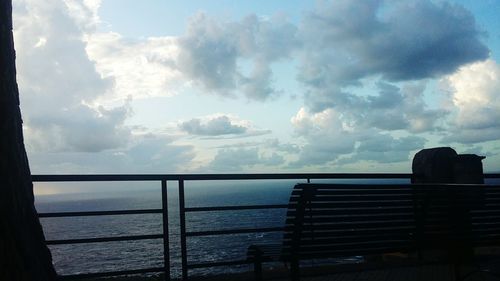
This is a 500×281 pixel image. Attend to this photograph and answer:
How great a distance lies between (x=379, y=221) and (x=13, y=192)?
288 centimetres

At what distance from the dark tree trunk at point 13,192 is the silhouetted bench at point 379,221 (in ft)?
6.02

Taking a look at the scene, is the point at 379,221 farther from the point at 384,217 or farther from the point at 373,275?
the point at 373,275

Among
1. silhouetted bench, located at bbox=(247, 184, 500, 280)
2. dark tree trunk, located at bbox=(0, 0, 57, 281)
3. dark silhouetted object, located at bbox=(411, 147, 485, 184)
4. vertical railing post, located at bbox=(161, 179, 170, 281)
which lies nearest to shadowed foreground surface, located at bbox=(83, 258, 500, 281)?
vertical railing post, located at bbox=(161, 179, 170, 281)

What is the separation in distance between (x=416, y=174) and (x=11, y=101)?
18.1 feet

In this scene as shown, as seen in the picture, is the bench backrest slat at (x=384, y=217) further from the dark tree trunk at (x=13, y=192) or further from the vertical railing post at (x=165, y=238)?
the dark tree trunk at (x=13, y=192)

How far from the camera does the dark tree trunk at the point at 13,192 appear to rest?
2979mm

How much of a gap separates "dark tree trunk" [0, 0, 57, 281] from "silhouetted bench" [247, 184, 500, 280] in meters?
1.83

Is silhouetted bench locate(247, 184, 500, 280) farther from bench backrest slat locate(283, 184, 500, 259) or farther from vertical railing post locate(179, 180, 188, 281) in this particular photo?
vertical railing post locate(179, 180, 188, 281)

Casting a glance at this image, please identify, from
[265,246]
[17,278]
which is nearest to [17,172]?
[17,278]

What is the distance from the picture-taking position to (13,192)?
307 centimetres

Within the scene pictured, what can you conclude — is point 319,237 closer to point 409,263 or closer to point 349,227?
point 349,227

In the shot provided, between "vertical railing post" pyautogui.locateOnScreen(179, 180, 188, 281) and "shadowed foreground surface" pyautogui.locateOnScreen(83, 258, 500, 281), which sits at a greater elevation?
"vertical railing post" pyautogui.locateOnScreen(179, 180, 188, 281)

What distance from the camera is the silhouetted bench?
4000mm

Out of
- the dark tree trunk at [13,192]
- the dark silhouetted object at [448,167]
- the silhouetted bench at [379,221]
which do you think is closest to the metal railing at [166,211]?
the silhouetted bench at [379,221]
